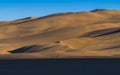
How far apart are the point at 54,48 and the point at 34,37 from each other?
26.8 meters

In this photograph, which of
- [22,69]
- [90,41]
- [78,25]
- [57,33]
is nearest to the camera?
[22,69]

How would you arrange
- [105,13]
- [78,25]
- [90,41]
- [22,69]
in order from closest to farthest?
[22,69], [90,41], [78,25], [105,13]

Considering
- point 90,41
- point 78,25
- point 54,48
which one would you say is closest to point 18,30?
point 78,25

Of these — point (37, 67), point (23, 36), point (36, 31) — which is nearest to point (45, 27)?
point (36, 31)

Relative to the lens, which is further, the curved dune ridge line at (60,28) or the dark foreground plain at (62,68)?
the curved dune ridge line at (60,28)

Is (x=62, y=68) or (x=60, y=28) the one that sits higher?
(x=62, y=68)

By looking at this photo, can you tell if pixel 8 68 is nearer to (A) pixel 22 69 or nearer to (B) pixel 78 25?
(A) pixel 22 69

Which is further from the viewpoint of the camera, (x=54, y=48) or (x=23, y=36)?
(x=23, y=36)

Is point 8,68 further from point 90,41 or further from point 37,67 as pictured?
point 90,41

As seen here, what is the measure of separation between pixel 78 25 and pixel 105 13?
13863mm

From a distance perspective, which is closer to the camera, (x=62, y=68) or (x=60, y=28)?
(x=62, y=68)

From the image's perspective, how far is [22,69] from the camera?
62.1ft

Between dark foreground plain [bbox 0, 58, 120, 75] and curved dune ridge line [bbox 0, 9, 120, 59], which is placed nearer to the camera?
dark foreground plain [bbox 0, 58, 120, 75]

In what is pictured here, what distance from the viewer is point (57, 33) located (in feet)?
209
